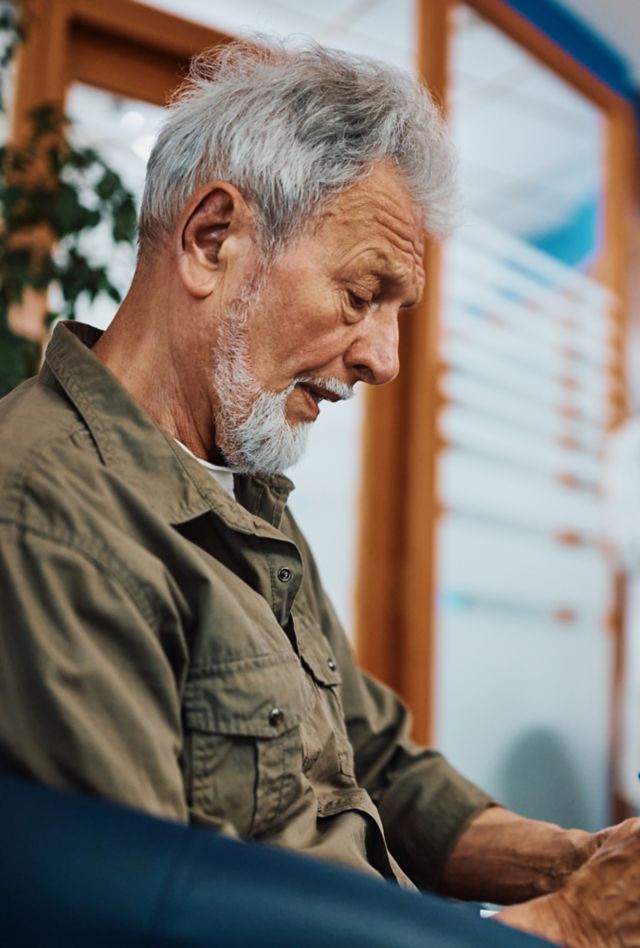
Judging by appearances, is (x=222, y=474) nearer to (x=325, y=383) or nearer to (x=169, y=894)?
(x=325, y=383)

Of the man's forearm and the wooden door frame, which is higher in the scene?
the wooden door frame

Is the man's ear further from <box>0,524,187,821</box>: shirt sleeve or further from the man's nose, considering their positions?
<box>0,524,187,821</box>: shirt sleeve

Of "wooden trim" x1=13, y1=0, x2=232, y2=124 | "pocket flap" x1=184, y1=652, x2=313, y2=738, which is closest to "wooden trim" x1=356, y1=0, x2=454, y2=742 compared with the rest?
"wooden trim" x1=13, y1=0, x2=232, y2=124

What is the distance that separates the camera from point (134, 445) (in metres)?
1.04

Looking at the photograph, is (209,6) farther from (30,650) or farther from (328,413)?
(30,650)

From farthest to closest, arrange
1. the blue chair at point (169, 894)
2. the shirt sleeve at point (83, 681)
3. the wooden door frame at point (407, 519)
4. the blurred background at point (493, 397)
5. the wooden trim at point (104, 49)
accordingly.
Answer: the wooden door frame at point (407, 519) → the blurred background at point (493, 397) → the wooden trim at point (104, 49) → the shirt sleeve at point (83, 681) → the blue chair at point (169, 894)

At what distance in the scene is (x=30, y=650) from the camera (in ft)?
2.75

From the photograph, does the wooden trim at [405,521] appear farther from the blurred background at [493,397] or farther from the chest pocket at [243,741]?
the chest pocket at [243,741]

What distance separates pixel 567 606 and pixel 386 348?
9.23 ft

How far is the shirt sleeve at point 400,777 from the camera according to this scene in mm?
1454

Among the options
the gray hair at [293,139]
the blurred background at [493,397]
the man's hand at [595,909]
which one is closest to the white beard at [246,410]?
the gray hair at [293,139]

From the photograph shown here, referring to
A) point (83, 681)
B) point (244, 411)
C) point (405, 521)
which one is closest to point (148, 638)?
point (83, 681)

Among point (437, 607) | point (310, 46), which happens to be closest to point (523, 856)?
point (310, 46)

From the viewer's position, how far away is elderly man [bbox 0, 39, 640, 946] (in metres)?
0.87
